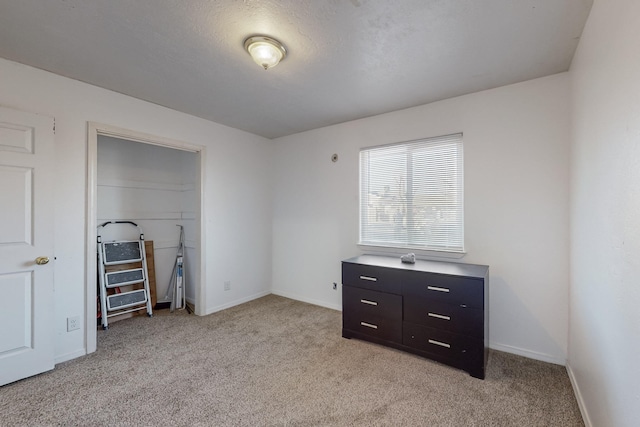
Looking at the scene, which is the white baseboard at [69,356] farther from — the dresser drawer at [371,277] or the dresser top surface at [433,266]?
the dresser top surface at [433,266]

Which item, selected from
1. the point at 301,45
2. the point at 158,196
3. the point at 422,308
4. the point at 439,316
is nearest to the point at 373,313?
the point at 422,308

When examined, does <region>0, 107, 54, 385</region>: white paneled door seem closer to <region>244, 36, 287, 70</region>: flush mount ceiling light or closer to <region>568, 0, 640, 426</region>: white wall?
<region>244, 36, 287, 70</region>: flush mount ceiling light

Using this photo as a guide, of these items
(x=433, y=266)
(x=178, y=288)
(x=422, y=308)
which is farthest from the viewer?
(x=178, y=288)

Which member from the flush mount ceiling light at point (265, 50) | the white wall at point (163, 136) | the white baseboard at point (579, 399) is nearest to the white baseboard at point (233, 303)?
the white wall at point (163, 136)

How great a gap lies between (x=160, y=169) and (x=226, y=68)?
2.47 meters

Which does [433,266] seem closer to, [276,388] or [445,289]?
[445,289]

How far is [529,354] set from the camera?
2518 millimetres

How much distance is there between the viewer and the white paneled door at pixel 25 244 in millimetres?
2121

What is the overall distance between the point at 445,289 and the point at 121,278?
381cm

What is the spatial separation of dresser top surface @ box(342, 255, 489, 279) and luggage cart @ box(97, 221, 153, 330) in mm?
2827

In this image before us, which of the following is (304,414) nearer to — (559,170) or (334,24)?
(334,24)

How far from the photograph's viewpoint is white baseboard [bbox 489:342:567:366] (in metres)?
2.40

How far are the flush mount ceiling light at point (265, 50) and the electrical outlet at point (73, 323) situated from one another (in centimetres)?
284

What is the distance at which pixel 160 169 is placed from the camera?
4125 mm
